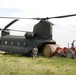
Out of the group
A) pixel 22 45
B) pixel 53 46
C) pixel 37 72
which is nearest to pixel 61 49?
pixel 53 46

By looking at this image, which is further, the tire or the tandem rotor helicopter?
the tandem rotor helicopter

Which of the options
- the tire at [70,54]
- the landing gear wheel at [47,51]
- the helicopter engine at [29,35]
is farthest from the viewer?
the helicopter engine at [29,35]

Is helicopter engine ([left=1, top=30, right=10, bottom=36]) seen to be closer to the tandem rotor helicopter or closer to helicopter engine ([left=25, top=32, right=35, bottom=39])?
the tandem rotor helicopter

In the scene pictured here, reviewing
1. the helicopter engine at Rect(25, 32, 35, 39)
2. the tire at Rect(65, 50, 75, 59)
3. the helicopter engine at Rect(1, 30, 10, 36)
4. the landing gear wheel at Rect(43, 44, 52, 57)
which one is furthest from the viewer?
the helicopter engine at Rect(1, 30, 10, 36)

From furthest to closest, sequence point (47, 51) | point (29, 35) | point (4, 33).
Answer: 1. point (4, 33)
2. point (29, 35)
3. point (47, 51)

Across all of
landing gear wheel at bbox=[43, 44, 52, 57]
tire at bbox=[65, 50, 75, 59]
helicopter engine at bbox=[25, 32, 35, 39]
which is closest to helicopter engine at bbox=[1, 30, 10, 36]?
helicopter engine at bbox=[25, 32, 35, 39]

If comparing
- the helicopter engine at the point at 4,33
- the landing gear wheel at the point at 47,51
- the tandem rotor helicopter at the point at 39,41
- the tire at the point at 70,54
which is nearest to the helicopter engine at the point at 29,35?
the tandem rotor helicopter at the point at 39,41

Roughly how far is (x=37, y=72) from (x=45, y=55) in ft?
40.4

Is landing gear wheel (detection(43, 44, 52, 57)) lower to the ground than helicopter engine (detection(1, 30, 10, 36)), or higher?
lower

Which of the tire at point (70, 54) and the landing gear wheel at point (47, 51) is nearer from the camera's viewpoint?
the tire at point (70, 54)

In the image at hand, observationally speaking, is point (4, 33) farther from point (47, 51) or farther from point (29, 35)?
point (47, 51)

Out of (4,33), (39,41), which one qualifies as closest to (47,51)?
(39,41)

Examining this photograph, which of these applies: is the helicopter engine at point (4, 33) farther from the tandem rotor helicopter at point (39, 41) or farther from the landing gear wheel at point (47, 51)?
the landing gear wheel at point (47, 51)

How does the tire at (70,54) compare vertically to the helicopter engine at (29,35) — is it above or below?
below
